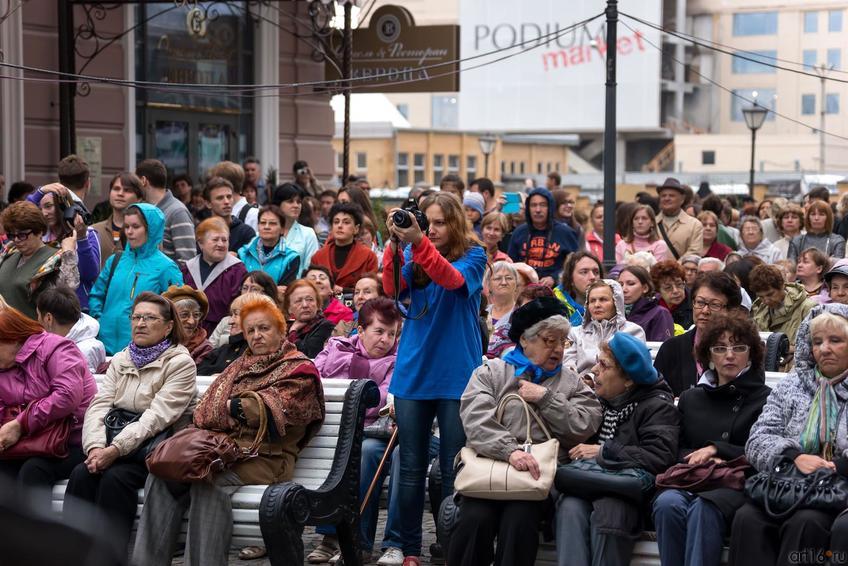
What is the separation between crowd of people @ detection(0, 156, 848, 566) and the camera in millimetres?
6457

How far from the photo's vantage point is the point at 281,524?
684 centimetres

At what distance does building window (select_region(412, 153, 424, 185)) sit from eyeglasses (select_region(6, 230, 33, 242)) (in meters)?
71.8

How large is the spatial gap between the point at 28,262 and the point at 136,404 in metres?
2.21

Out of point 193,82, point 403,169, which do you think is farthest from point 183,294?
point 403,169

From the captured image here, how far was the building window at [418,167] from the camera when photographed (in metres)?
81.5

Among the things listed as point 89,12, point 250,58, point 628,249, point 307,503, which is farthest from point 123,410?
point 250,58

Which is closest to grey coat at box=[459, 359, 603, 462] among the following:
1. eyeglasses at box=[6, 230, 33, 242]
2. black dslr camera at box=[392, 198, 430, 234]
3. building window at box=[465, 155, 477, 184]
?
black dslr camera at box=[392, 198, 430, 234]

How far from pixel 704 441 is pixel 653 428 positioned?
254 mm

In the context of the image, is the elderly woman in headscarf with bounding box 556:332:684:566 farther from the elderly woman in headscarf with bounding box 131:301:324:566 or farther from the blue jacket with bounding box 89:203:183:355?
the blue jacket with bounding box 89:203:183:355

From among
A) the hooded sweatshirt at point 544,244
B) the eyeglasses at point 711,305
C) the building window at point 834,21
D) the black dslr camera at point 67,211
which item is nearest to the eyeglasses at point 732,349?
the eyeglasses at point 711,305

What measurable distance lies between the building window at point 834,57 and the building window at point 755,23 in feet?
14.7

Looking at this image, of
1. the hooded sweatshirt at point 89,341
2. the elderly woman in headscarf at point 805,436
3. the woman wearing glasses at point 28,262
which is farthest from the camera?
the woman wearing glasses at point 28,262

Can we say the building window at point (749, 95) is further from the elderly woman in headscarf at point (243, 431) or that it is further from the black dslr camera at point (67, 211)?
the elderly woman in headscarf at point (243, 431)

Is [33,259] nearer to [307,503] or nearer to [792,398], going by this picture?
[307,503]
